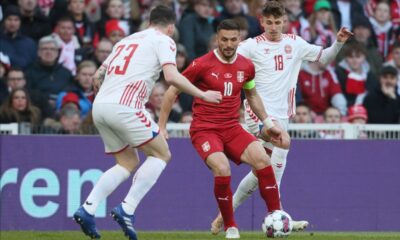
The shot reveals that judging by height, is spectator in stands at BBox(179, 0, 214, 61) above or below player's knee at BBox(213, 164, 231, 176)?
above

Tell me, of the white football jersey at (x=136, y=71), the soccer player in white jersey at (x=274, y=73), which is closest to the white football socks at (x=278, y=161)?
the soccer player in white jersey at (x=274, y=73)

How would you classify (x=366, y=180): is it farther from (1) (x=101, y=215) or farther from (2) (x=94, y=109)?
(2) (x=94, y=109)

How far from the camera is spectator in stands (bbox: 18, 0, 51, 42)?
20531mm

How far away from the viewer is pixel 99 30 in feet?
70.1

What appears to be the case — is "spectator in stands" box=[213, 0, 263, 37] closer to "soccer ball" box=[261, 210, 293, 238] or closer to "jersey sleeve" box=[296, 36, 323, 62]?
"jersey sleeve" box=[296, 36, 323, 62]

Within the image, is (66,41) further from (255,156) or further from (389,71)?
(255,156)

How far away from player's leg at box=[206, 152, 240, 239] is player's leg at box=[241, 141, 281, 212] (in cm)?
29

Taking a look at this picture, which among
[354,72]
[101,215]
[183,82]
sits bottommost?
[101,215]

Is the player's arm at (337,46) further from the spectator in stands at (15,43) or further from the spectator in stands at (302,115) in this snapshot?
the spectator in stands at (15,43)

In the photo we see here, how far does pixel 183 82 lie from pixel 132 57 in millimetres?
727

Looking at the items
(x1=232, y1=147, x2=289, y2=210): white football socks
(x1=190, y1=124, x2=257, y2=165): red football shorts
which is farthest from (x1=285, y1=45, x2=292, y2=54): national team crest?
(x1=190, y1=124, x2=257, y2=165): red football shorts

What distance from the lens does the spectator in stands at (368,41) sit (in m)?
22.1

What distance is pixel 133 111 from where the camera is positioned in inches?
512

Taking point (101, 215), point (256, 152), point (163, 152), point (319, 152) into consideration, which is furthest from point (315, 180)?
point (163, 152)
